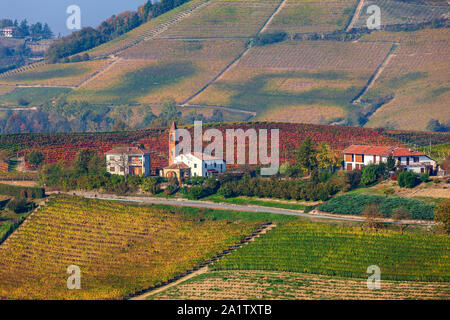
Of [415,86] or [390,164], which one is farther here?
[415,86]

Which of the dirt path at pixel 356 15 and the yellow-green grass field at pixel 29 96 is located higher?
the dirt path at pixel 356 15

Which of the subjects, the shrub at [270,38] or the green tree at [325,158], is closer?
the green tree at [325,158]

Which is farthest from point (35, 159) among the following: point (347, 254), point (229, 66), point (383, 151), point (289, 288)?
point (229, 66)

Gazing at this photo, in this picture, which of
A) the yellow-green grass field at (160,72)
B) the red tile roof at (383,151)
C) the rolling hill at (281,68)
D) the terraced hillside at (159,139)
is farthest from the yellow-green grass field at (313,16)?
the red tile roof at (383,151)

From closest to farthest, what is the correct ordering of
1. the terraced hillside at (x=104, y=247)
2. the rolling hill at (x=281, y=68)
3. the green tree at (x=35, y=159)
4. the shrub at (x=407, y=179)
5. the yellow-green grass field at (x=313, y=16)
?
the terraced hillside at (x=104, y=247) → the shrub at (x=407, y=179) → the green tree at (x=35, y=159) → the rolling hill at (x=281, y=68) → the yellow-green grass field at (x=313, y=16)

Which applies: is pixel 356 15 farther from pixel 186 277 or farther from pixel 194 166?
pixel 186 277

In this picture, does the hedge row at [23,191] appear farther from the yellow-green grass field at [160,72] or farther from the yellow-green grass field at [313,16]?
the yellow-green grass field at [313,16]

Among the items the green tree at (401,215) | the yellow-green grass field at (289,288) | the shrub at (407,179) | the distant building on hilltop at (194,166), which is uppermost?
the distant building on hilltop at (194,166)
